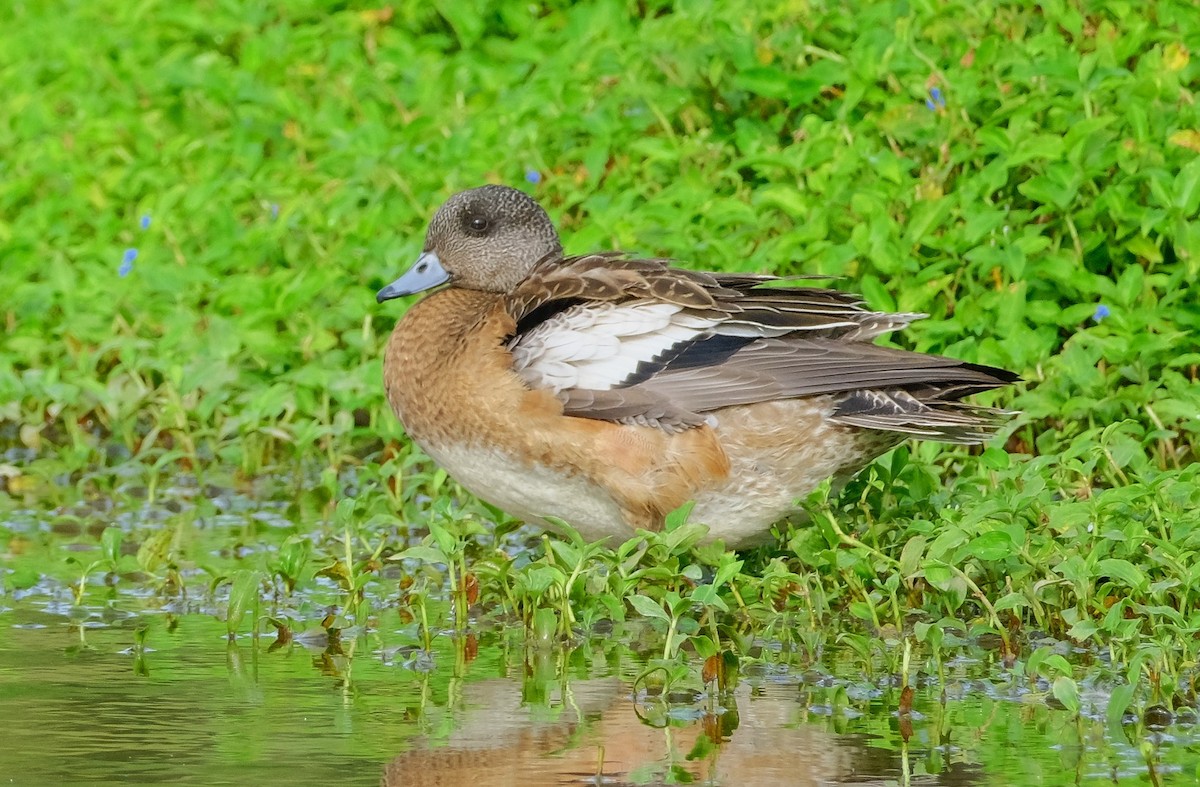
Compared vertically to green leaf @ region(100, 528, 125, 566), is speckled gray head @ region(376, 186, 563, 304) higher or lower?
higher

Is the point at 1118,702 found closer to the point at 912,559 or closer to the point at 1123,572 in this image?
the point at 1123,572

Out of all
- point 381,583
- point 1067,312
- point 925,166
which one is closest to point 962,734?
point 381,583

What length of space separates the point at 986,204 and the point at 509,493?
2.42 metres

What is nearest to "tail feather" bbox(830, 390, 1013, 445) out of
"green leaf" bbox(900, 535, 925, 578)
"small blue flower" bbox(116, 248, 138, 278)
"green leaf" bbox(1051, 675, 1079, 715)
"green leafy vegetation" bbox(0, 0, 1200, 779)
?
"green leafy vegetation" bbox(0, 0, 1200, 779)

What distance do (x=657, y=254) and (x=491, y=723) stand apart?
3536 mm

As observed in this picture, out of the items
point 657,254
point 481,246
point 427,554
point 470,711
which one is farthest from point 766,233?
point 470,711

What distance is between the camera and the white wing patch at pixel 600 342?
222 inches

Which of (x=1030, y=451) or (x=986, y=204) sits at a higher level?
(x=986, y=204)

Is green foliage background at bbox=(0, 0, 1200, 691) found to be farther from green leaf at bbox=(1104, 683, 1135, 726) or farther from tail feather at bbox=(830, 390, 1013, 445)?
green leaf at bbox=(1104, 683, 1135, 726)

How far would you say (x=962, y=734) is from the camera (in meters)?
4.37

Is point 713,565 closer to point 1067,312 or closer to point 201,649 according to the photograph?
point 201,649

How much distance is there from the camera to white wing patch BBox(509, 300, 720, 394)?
5.63 meters

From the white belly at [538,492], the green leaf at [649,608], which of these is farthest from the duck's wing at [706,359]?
the green leaf at [649,608]

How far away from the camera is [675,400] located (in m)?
5.62
